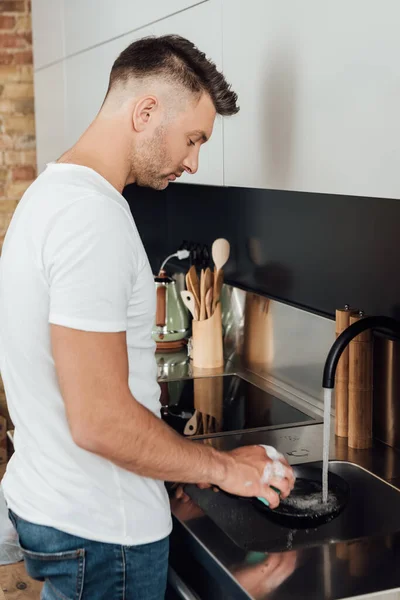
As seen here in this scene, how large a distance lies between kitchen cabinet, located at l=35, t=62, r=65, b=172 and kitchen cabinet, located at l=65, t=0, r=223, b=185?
9 cm

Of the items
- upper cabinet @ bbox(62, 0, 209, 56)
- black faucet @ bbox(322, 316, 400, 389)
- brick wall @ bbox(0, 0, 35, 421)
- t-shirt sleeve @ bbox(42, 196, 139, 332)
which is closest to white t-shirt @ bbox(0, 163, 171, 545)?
t-shirt sleeve @ bbox(42, 196, 139, 332)

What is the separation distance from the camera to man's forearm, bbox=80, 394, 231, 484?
1256 mm

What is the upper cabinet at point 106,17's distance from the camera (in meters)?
2.20

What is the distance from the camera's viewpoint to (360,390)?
1.92m

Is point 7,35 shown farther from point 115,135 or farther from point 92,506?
point 92,506

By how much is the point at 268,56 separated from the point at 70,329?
0.80 m

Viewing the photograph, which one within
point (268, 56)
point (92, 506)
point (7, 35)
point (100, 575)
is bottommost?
point (100, 575)

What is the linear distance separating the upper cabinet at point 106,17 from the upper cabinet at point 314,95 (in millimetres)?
317

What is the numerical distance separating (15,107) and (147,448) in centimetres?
282

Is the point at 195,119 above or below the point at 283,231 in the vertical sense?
above

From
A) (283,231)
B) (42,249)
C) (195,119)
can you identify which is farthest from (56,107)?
(42,249)

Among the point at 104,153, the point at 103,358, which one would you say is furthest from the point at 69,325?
the point at 104,153

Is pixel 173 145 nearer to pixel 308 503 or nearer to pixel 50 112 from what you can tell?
pixel 308 503

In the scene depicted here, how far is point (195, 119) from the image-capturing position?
147 cm
